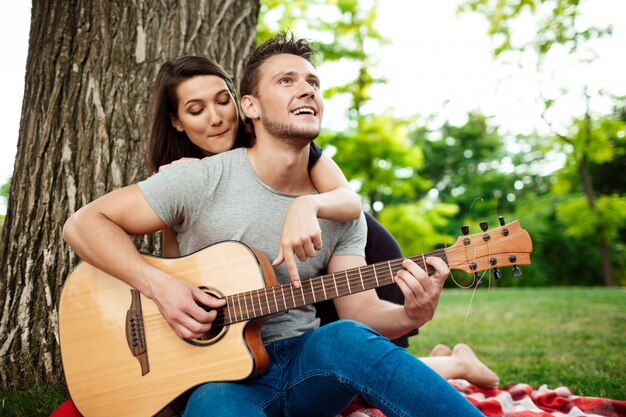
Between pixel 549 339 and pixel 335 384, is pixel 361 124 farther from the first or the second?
pixel 335 384

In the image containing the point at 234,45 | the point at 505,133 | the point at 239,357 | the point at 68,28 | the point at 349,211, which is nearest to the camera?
the point at 239,357

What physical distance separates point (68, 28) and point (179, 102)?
0.93 meters

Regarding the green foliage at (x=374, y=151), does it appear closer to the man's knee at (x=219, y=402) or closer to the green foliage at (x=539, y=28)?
the green foliage at (x=539, y=28)

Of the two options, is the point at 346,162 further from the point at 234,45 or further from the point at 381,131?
the point at 234,45

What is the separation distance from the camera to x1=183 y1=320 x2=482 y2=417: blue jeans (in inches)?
61.9

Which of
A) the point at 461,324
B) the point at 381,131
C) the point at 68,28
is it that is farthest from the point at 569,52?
the point at 68,28

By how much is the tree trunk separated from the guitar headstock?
188 cm

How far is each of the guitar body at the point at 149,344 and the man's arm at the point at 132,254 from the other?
8 cm

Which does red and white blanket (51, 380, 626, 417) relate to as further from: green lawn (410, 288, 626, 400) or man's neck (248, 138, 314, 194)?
man's neck (248, 138, 314, 194)

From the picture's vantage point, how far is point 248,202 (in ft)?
7.54

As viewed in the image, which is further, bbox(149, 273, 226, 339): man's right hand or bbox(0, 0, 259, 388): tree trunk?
bbox(0, 0, 259, 388): tree trunk

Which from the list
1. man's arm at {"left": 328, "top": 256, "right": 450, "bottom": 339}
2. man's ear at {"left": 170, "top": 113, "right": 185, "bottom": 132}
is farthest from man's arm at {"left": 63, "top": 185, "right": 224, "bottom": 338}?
man's ear at {"left": 170, "top": 113, "right": 185, "bottom": 132}

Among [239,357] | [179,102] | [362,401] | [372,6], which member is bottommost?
[362,401]

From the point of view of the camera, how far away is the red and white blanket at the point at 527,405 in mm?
2459
